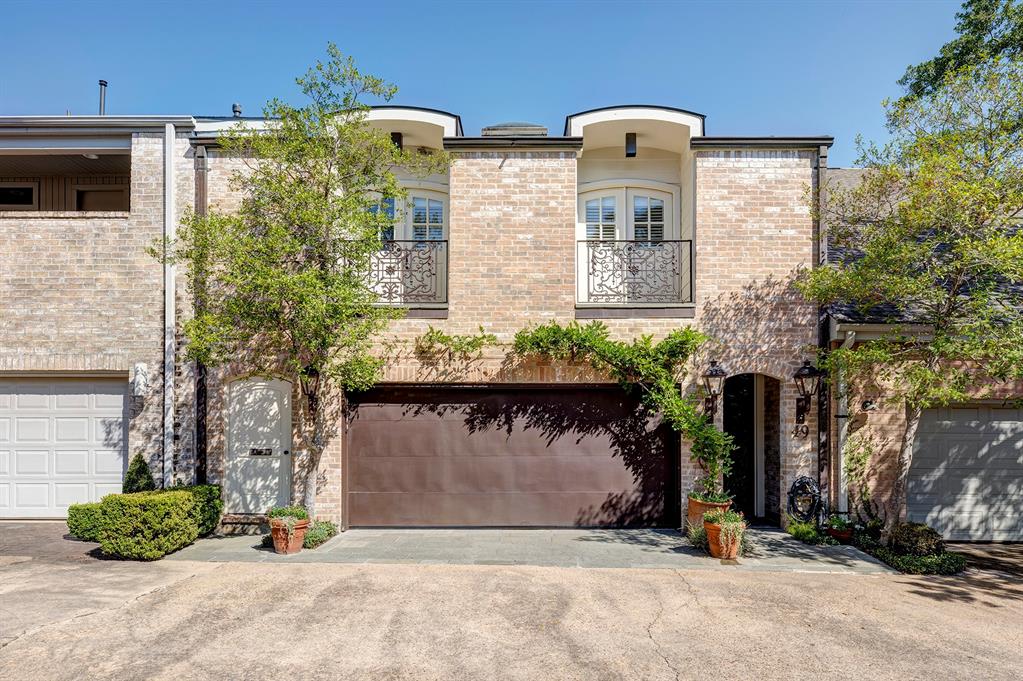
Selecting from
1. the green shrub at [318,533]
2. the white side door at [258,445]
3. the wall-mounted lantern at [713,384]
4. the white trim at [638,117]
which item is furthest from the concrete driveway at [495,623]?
the white trim at [638,117]

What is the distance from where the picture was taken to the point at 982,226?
6.99 meters

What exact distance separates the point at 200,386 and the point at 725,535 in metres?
7.87

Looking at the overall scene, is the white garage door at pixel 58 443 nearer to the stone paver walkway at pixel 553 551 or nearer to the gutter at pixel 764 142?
the stone paver walkway at pixel 553 551

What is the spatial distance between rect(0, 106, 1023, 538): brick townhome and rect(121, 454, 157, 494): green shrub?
283 millimetres

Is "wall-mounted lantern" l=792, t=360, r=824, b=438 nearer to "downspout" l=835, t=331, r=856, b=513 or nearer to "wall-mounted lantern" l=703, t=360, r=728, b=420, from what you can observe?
"downspout" l=835, t=331, r=856, b=513

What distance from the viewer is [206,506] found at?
828 cm

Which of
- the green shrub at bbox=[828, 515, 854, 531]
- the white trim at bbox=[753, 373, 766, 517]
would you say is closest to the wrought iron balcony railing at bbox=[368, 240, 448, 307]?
the white trim at bbox=[753, 373, 766, 517]

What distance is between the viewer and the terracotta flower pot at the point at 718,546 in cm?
749

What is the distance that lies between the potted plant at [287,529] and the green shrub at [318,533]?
8cm

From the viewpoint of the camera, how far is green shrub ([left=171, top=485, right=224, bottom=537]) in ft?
26.6

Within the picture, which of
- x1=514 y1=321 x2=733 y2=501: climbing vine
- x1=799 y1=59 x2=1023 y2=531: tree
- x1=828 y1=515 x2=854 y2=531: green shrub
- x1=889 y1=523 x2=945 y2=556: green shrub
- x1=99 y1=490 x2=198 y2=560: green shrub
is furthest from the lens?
x1=514 y1=321 x2=733 y2=501: climbing vine

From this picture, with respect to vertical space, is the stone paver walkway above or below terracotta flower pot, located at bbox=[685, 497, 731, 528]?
below

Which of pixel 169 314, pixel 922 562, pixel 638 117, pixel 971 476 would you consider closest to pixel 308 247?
pixel 169 314

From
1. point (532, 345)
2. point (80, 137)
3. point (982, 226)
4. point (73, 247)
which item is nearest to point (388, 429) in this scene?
point (532, 345)
